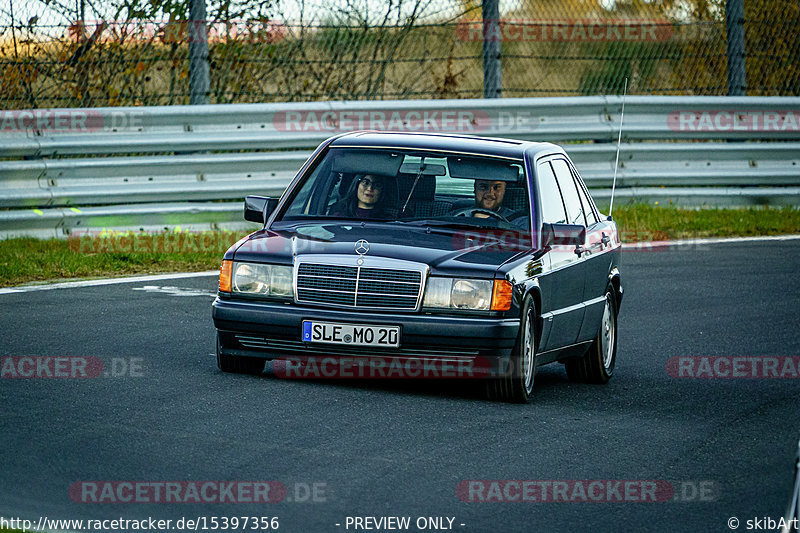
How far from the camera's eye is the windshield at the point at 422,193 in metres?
8.38

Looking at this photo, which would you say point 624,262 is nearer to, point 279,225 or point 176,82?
point 176,82

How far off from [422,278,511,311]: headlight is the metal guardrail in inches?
264

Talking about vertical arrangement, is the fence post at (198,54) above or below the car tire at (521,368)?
above

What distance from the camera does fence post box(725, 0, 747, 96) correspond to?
16656 mm

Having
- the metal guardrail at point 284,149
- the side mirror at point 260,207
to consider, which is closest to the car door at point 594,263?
the side mirror at point 260,207

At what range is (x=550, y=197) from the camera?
873 centimetres

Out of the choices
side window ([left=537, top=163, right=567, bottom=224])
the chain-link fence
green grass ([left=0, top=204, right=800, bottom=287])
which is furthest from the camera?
the chain-link fence

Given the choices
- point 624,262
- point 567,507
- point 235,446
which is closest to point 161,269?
point 624,262

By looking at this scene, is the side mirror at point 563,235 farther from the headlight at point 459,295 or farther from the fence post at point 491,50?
the fence post at point 491,50

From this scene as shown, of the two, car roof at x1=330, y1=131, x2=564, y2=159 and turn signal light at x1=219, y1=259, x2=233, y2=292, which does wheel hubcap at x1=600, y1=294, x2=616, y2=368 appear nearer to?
car roof at x1=330, y1=131, x2=564, y2=159

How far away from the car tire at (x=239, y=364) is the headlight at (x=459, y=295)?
3.75ft

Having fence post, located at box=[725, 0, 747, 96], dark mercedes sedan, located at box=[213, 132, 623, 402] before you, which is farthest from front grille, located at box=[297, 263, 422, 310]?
fence post, located at box=[725, 0, 747, 96]

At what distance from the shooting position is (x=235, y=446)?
20.8 feet

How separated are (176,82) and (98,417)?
332 inches
